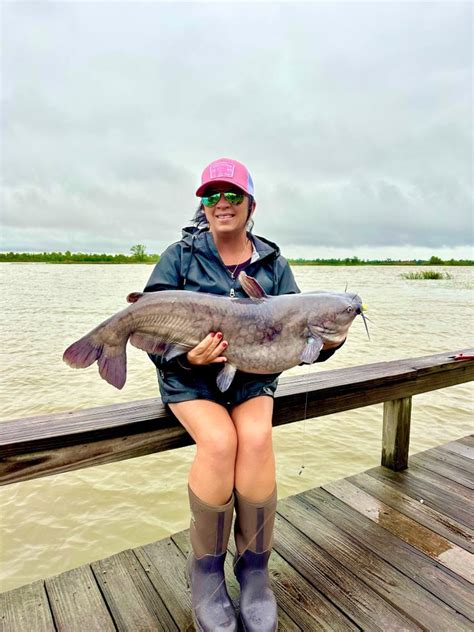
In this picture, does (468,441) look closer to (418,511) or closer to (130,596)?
(418,511)

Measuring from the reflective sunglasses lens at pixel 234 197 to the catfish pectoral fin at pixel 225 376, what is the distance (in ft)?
2.77

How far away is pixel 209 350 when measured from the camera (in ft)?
6.57

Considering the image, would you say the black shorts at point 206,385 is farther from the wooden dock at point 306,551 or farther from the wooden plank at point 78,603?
the wooden plank at point 78,603

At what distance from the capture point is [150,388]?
757cm

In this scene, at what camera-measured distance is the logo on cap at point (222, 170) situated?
7.29 ft

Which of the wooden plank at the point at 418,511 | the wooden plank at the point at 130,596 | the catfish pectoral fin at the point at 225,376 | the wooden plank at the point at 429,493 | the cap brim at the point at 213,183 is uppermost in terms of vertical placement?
the cap brim at the point at 213,183

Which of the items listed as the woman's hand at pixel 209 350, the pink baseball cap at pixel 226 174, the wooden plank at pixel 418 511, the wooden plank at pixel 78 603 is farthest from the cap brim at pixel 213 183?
the wooden plank at pixel 418 511

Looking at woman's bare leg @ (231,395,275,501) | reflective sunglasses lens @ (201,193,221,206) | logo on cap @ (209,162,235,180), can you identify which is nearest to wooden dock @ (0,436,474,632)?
woman's bare leg @ (231,395,275,501)

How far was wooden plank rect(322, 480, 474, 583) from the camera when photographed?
240cm

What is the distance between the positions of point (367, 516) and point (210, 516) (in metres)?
1.40

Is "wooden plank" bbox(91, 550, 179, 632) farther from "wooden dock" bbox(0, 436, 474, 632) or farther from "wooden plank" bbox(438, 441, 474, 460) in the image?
"wooden plank" bbox(438, 441, 474, 460)

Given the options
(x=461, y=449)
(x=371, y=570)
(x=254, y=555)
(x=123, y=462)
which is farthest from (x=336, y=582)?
(x=123, y=462)

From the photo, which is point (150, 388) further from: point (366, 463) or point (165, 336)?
point (165, 336)

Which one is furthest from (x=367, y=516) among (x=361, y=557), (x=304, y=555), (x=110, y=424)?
(x=110, y=424)
